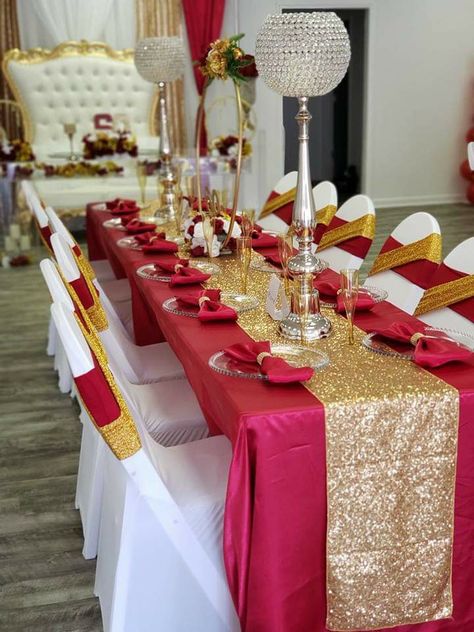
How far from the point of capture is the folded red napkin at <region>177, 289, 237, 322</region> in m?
2.06

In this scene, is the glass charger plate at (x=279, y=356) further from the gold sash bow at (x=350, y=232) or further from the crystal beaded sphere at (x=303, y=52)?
the gold sash bow at (x=350, y=232)

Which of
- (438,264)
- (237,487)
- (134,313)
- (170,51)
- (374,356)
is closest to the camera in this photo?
(237,487)

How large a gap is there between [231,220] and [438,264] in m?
0.69

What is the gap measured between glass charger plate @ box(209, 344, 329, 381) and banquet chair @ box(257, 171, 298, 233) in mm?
1973

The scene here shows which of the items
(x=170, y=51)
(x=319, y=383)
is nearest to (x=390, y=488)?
(x=319, y=383)

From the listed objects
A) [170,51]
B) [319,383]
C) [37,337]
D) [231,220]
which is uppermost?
[170,51]

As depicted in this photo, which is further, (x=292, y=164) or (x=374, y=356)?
(x=292, y=164)

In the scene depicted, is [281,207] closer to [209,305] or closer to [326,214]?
[326,214]

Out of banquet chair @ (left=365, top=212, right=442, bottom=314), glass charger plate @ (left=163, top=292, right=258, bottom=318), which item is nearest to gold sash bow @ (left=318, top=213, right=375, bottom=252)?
banquet chair @ (left=365, top=212, right=442, bottom=314)

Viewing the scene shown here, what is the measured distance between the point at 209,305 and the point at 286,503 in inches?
27.3

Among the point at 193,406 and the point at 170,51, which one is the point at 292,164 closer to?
the point at 170,51

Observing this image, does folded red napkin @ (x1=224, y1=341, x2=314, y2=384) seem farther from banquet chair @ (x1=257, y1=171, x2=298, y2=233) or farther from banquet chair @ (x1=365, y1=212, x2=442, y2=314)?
banquet chair @ (x1=257, y1=171, x2=298, y2=233)

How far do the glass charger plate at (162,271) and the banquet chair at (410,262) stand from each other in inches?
21.4

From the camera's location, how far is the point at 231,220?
2.72 metres
